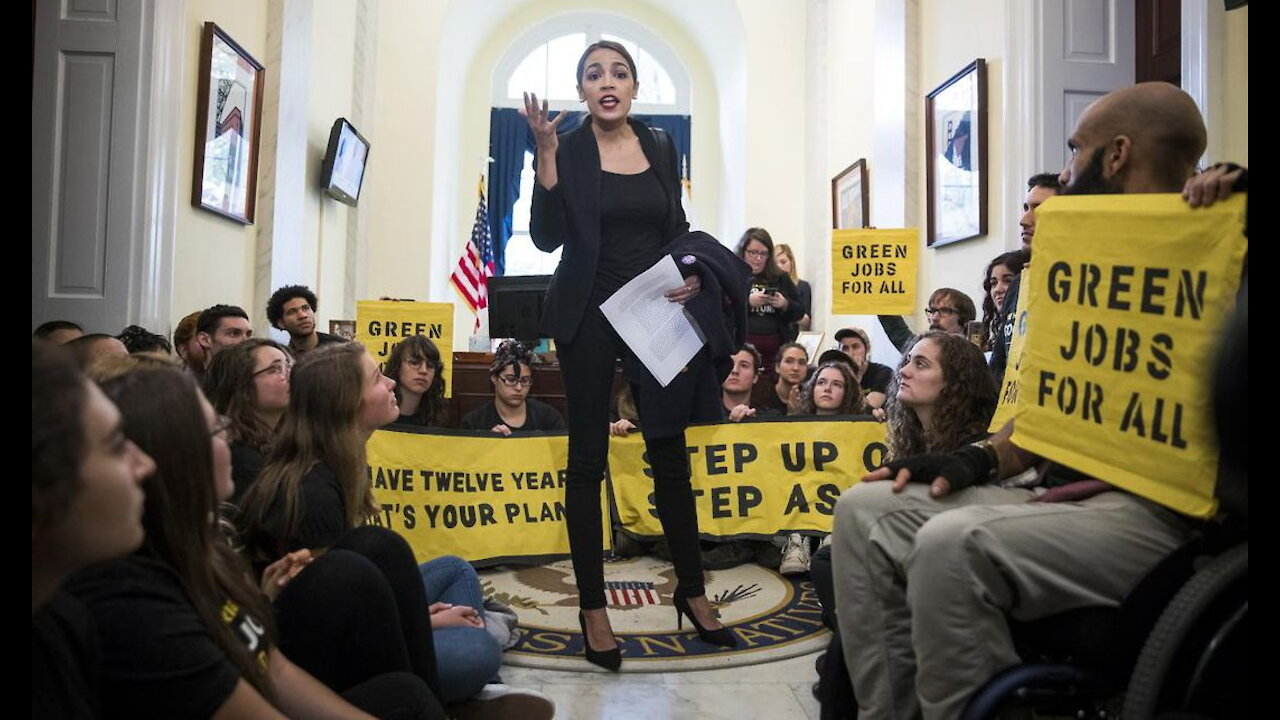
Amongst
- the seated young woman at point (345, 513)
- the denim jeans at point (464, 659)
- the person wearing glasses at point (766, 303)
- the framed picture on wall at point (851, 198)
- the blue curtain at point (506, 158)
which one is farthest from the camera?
the blue curtain at point (506, 158)

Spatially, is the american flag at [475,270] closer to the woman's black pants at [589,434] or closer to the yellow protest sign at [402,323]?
the yellow protest sign at [402,323]

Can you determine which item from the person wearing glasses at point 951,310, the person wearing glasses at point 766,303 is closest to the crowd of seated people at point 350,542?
the person wearing glasses at point 951,310

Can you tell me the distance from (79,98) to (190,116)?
54 cm

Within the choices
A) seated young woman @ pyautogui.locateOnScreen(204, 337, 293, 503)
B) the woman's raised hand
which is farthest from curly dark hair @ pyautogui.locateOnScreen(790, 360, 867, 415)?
seated young woman @ pyautogui.locateOnScreen(204, 337, 293, 503)

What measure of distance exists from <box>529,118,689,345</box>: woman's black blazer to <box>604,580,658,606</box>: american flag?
1.18m

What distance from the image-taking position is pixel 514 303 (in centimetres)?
506

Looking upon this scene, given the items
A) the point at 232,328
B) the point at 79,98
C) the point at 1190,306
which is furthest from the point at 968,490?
the point at 79,98

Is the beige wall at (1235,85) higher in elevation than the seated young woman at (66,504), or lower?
higher

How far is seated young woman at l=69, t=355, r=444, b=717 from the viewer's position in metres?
0.98

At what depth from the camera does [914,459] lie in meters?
1.63

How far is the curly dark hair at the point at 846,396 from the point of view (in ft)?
12.8

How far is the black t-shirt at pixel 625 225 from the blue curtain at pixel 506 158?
7957 millimetres

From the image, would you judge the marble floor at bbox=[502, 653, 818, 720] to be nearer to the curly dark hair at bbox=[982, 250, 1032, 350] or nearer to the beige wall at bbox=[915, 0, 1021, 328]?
the curly dark hair at bbox=[982, 250, 1032, 350]

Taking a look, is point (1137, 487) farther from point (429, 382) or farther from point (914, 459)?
point (429, 382)
